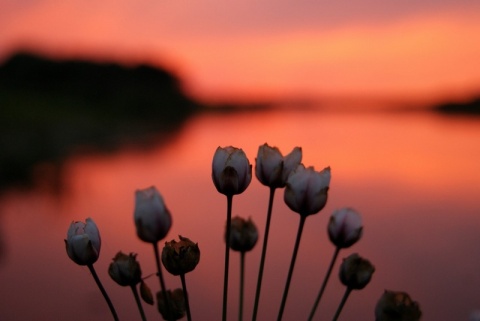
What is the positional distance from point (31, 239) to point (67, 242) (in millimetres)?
4311

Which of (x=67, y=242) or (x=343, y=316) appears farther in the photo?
(x=343, y=316)

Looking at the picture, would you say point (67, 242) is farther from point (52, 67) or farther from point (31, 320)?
point (52, 67)

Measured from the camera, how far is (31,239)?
15.2 ft

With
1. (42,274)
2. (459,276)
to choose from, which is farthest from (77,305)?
(459,276)

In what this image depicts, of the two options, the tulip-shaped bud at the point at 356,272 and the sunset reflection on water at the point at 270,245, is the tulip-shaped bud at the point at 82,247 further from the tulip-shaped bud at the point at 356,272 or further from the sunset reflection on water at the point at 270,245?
the sunset reflection on water at the point at 270,245

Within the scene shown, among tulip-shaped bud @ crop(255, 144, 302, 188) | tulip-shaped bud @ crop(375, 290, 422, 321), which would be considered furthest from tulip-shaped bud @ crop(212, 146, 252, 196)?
tulip-shaped bud @ crop(375, 290, 422, 321)

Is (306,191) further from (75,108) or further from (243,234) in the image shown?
(75,108)

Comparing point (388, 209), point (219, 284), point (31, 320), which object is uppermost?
point (388, 209)

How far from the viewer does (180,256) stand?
554mm

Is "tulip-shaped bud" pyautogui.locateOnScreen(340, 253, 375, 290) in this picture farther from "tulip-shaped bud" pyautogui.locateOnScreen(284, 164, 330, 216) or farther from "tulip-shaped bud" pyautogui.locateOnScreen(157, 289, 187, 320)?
"tulip-shaped bud" pyautogui.locateOnScreen(157, 289, 187, 320)

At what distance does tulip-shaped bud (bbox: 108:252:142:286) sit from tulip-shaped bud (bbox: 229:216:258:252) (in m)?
0.17

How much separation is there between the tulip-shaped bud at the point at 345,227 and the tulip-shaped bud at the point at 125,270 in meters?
0.21

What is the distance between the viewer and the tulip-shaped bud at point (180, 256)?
1.82 feet

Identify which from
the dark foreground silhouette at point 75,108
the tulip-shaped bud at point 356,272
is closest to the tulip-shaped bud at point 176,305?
the tulip-shaped bud at point 356,272
